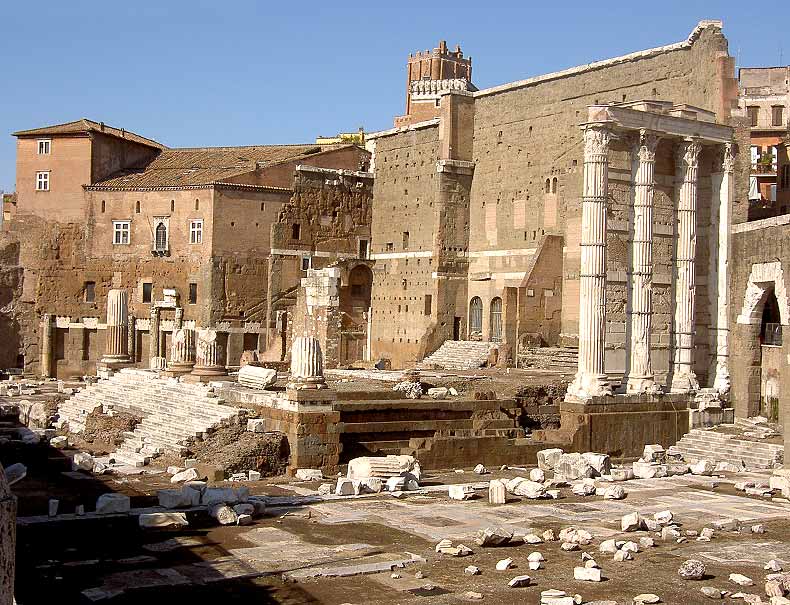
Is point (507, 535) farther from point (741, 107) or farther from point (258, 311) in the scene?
Answer: point (258, 311)

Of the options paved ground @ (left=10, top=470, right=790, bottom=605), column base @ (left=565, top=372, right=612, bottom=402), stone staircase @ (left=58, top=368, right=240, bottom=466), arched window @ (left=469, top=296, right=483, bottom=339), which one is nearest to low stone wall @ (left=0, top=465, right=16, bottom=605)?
paved ground @ (left=10, top=470, right=790, bottom=605)

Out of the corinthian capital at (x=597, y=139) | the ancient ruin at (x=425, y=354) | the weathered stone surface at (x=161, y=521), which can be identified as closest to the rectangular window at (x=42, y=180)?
the ancient ruin at (x=425, y=354)

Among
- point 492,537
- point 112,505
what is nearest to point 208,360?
point 112,505

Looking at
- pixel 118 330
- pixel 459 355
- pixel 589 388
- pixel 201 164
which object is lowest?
pixel 589 388

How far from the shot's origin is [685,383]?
86.9 feet

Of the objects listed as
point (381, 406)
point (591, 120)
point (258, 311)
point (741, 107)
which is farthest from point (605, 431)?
point (258, 311)

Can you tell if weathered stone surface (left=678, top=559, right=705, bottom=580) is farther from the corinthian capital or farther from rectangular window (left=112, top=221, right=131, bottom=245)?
rectangular window (left=112, top=221, right=131, bottom=245)

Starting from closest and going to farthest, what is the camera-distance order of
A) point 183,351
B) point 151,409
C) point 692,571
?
point 692,571, point 151,409, point 183,351

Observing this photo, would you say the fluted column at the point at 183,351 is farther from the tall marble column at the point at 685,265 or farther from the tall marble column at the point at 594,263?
the tall marble column at the point at 685,265

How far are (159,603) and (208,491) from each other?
5451 mm

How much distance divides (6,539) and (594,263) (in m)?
21.4

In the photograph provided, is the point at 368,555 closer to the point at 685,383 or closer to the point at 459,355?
the point at 685,383

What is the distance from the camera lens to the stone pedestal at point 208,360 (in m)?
26.8

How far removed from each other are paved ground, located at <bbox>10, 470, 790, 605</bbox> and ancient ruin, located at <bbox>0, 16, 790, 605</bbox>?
0.07 m
